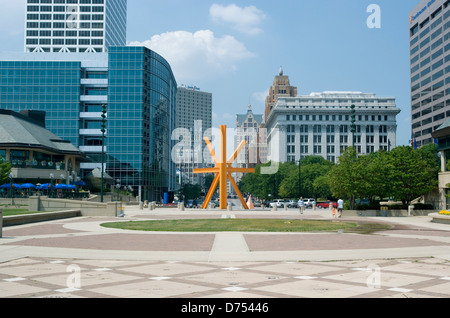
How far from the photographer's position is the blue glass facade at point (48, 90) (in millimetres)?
100000

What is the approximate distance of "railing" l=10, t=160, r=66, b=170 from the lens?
67.2m

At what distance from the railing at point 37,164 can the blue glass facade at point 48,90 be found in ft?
85.6

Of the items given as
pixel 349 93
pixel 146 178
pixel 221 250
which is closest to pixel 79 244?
pixel 221 250

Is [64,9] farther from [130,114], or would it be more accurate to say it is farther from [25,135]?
[25,135]

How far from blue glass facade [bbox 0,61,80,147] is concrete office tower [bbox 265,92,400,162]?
71.4 m

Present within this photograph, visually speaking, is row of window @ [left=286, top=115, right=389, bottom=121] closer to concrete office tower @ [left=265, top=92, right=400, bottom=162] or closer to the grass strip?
concrete office tower @ [left=265, top=92, right=400, bottom=162]

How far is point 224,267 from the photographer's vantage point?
1223 centimetres

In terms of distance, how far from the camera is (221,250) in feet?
51.6

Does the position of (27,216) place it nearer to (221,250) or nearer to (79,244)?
(79,244)

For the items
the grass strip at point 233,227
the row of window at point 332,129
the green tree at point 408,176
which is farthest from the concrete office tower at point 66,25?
the grass strip at point 233,227

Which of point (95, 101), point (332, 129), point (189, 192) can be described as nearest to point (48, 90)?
point (95, 101)

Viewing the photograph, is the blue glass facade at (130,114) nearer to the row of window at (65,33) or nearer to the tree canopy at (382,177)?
the row of window at (65,33)

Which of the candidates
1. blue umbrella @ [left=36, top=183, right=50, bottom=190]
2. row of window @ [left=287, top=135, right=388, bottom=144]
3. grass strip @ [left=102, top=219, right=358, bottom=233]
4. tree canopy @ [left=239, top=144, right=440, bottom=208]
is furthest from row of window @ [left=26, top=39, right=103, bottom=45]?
grass strip @ [left=102, top=219, right=358, bottom=233]
